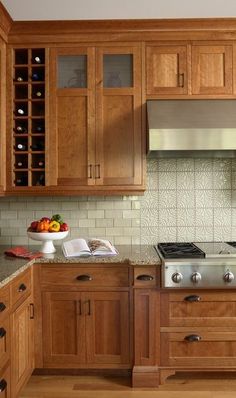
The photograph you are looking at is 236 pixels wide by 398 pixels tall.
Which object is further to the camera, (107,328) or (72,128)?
(72,128)

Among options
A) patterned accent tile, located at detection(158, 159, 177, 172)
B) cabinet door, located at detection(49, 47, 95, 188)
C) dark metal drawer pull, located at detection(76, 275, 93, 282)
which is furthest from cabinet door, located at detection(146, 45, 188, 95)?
dark metal drawer pull, located at detection(76, 275, 93, 282)

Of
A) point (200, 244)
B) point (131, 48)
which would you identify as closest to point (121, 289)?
point (200, 244)

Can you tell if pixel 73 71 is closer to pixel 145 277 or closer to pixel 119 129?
pixel 119 129

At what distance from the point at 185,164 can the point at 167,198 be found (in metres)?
0.33

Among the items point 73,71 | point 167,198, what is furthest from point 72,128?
point 167,198

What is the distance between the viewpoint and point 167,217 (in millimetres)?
3330

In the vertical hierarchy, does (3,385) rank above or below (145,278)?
below

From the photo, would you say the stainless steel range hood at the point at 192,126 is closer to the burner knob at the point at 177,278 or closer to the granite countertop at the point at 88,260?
the granite countertop at the point at 88,260

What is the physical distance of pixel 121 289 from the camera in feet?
8.95

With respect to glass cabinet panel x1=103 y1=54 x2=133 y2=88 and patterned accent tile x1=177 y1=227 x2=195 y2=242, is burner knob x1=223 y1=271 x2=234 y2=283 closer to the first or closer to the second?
patterned accent tile x1=177 y1=227 x2=195 y2=242

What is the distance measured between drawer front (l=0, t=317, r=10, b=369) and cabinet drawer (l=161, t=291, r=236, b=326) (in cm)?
104

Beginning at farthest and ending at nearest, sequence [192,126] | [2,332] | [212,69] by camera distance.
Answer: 1. [212,69]
2. [192,126]
3. [2,332]

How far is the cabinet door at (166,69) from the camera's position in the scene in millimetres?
2998

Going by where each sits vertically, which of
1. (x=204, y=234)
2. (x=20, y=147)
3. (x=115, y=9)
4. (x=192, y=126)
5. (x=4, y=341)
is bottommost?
(x=4, y=341)
